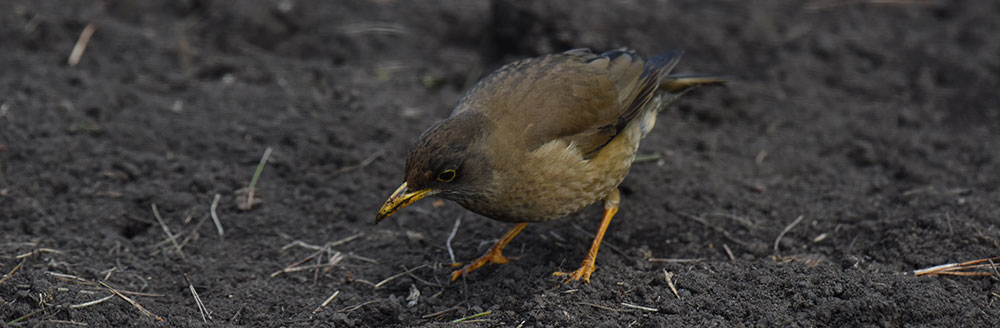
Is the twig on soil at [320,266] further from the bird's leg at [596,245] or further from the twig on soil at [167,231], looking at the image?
the bird's leg at [596,245]

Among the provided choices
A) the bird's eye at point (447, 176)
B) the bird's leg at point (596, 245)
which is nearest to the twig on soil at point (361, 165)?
the bird's eye at point (447, 176)

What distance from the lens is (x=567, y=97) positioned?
491cm

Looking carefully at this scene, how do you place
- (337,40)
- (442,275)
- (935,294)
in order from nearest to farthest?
(935,294)
(442,275)
(337,40)

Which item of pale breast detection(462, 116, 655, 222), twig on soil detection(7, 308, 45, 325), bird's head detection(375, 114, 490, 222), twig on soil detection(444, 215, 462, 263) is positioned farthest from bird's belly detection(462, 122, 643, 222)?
twig on soil detection(7, 308, 45, 325)

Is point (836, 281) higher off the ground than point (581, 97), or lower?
lower

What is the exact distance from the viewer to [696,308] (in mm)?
4160

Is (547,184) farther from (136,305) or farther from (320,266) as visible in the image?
(136,305)

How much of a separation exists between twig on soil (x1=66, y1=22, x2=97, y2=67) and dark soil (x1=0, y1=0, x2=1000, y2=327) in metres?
0.07

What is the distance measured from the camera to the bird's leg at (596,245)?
4488mm

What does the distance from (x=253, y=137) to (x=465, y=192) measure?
2.14 metres

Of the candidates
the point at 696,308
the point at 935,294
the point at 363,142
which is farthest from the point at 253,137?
the point at 935,294

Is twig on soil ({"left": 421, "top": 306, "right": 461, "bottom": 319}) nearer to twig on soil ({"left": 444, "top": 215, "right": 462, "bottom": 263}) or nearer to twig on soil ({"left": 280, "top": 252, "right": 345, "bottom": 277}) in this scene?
twig on soil ({"left": 444, "top": 215, "right": 462, "bottom": 263})

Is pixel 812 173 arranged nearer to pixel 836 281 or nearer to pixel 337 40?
pixel 836 281

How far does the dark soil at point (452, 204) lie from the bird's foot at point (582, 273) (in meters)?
0.08
